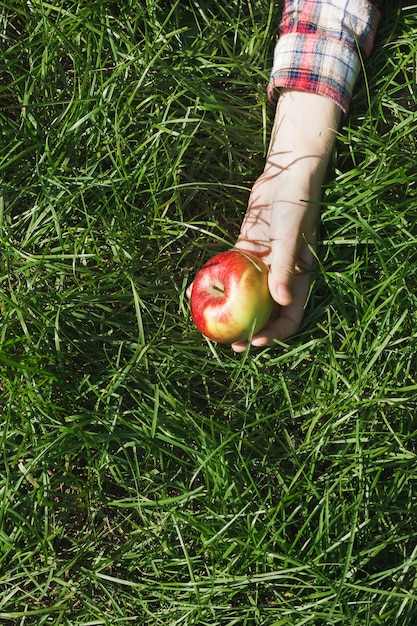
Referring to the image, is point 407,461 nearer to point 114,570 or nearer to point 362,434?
point 362,434

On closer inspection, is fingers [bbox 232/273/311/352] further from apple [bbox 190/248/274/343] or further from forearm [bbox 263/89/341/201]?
forearm [bbox 263/89/341/201]

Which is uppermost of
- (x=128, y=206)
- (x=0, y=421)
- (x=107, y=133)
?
(x=107, y=133)

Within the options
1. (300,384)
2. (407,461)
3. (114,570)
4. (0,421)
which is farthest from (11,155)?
(407,461)

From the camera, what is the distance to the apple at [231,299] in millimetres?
2096

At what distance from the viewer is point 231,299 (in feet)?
6.86

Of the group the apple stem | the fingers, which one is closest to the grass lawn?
the fingers

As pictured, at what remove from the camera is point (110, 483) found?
7.64 feet

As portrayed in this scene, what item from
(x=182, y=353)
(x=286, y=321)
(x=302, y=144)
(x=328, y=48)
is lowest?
(x=182, y=353)

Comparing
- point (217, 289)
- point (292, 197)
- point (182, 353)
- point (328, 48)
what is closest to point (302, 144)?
point (292, 197)

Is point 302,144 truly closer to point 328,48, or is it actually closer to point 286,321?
point 328,48

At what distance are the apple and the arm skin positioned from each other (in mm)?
88

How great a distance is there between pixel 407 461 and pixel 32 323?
4.24ft

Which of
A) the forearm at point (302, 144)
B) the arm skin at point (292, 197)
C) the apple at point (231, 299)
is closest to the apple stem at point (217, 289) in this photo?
the apple at point (231, 299)

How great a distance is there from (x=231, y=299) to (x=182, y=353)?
32cm
